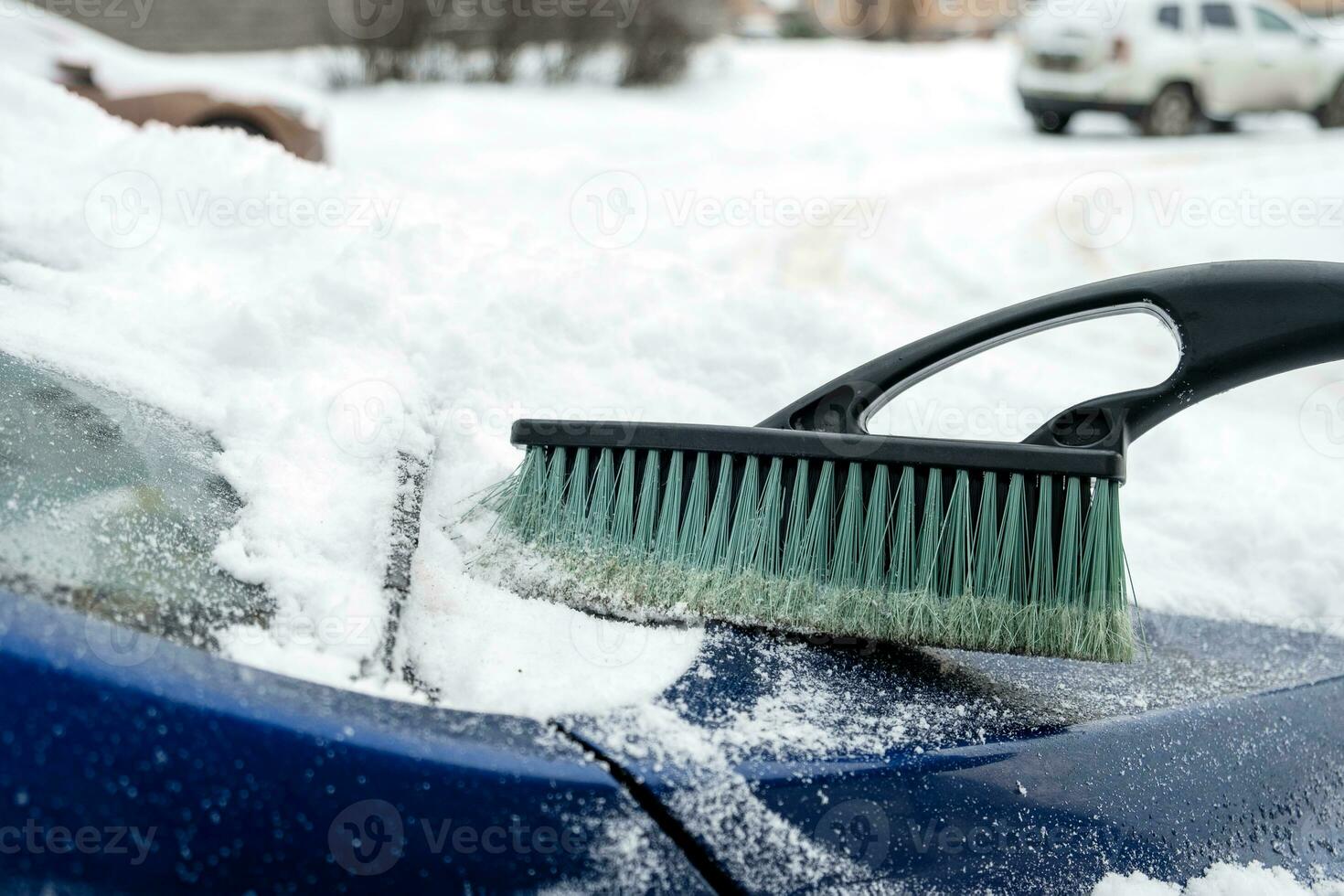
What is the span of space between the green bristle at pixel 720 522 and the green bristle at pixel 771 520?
0.14 feet

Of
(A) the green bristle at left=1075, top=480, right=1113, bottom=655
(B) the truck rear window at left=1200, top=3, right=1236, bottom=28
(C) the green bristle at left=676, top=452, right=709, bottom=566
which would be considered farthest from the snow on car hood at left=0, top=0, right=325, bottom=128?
(B) the truck rear window at left=1200, top=3, right=1236, bottom=28

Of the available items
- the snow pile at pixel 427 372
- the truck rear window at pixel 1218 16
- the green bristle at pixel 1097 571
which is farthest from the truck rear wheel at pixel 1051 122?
the green bristle at pixel 1097 571

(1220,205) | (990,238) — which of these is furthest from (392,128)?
(1220,205)

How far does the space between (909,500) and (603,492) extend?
39 centimetres

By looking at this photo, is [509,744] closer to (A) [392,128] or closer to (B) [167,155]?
(B) [167,155]

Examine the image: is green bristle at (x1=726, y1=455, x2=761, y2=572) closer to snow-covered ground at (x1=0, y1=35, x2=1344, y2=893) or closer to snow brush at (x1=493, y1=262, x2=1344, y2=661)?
snow brush at (x1=493, y1=262, x2=1344, y2=661)

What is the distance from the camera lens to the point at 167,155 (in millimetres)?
2400

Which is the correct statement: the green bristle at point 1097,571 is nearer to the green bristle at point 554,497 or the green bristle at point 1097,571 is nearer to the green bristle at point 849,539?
the green bristle at point 849,539

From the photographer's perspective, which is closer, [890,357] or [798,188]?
[890,357]

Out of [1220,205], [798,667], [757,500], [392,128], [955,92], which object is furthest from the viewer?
[955,92]

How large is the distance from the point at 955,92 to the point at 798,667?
52.4ft

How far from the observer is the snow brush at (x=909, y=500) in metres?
1.32

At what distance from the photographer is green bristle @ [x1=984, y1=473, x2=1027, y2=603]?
1.35m

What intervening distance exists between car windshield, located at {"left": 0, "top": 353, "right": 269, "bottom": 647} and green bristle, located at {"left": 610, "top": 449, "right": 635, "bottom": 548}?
453 mm
